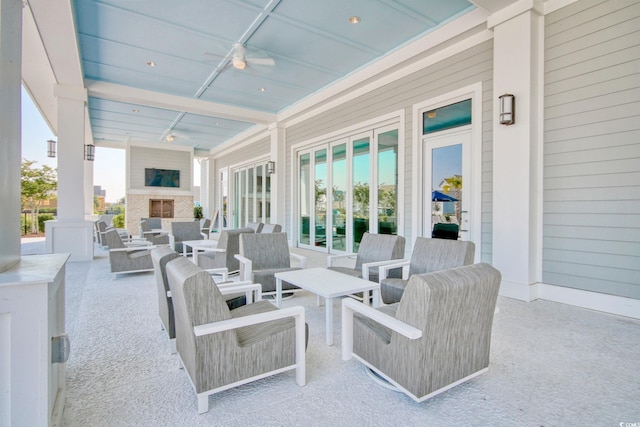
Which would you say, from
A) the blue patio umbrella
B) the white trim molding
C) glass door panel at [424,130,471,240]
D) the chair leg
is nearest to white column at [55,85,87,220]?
the chair leg

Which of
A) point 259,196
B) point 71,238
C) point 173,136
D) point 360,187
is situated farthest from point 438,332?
point 173,136

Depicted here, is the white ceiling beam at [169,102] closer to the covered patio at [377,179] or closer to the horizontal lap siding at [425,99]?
the covered patio at [377,179]

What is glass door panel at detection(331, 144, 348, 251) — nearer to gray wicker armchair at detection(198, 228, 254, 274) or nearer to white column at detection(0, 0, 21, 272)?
gray wicker armchair at detection(198, 228, 254, 274)

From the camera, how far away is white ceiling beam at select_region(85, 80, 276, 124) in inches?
261

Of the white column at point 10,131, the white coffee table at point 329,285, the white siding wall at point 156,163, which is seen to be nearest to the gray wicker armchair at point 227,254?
the white coffee table at point 329,285

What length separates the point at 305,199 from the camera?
27.4ft

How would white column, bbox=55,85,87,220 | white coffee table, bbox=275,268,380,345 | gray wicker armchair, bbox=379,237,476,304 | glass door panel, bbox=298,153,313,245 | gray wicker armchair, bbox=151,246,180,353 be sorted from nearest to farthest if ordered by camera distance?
gray wicker armchair, bbox=151,246,180,353
white coffee table, bbox=275,268,380,345
gray wicker armchair, bbox=379,237,476,304
white column, bbox=55,85,87,220
glass door panel, bbox=298,153,313,245

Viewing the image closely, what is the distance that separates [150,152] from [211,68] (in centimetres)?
854

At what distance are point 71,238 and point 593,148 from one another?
8.65 meters

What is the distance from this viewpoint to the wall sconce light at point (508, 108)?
12.6 feet

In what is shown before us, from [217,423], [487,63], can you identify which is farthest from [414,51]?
[217,423]

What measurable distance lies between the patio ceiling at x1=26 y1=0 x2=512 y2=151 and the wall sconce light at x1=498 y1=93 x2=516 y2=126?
1.10 metres

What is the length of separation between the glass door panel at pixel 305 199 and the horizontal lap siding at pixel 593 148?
5.30 m

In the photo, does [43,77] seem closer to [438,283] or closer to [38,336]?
[38,336]
